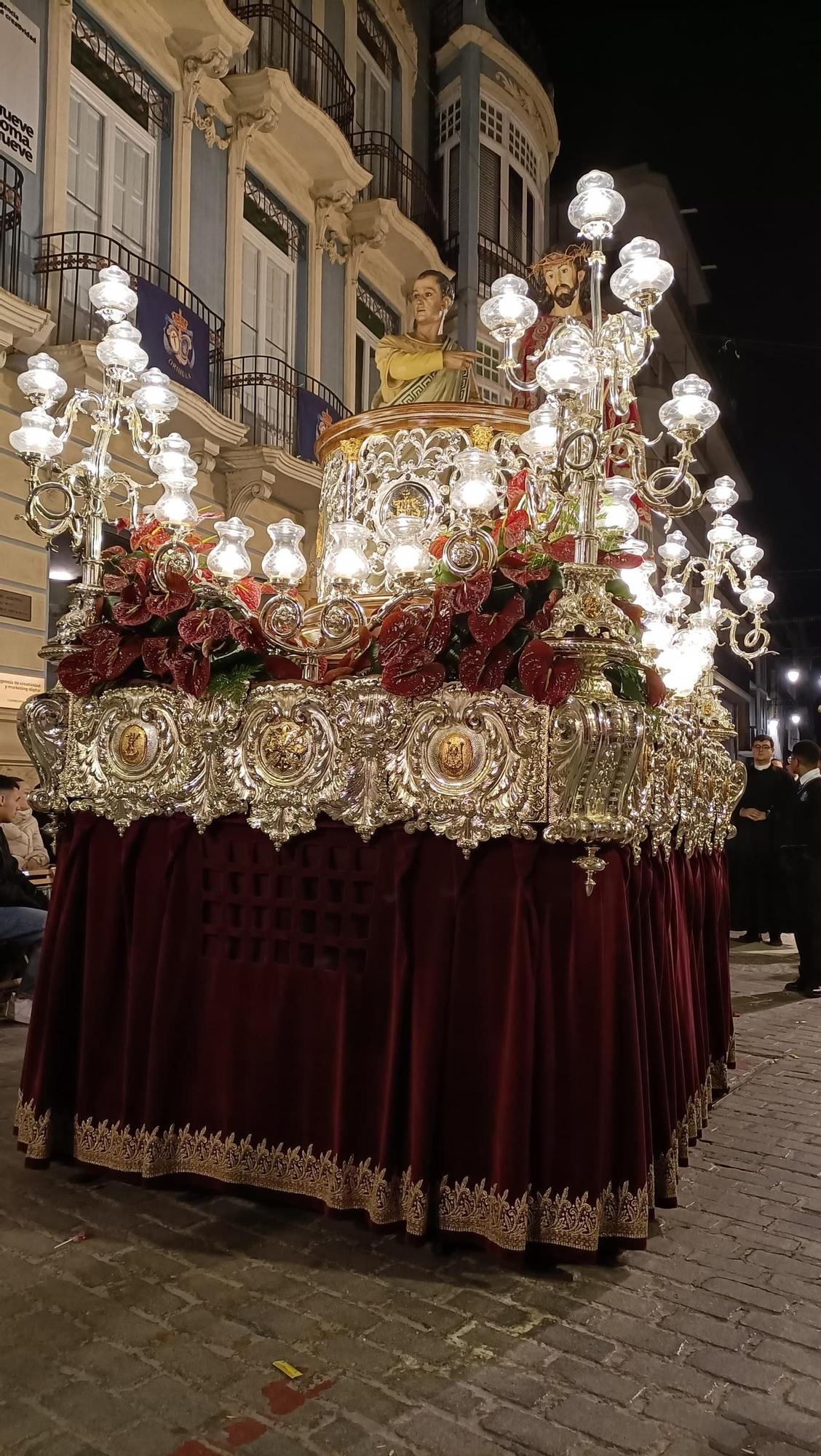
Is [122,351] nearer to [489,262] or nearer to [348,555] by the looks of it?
[348,555]

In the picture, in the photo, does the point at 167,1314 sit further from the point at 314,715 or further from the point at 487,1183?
the point at 314,715

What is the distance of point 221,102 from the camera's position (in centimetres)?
1093

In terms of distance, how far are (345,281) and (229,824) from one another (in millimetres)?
12322

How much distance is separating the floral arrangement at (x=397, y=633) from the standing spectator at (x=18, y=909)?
231cm

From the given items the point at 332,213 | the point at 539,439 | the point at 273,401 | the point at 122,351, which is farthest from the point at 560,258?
the point at 332,213

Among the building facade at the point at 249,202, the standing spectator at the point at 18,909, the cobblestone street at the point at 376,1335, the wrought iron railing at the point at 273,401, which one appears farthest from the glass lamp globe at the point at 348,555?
the wrought iron railing at the point at 273,401

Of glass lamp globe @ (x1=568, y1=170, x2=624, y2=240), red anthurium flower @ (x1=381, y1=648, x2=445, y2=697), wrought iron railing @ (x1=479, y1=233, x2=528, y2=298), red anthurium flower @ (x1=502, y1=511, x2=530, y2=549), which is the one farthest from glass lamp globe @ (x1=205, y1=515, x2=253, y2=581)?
wrought iron railing @ (x1=479, y1=233, x2=528, y2=298)

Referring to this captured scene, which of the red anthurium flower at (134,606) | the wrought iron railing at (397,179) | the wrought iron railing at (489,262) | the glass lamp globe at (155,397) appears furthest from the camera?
the wrought iron railing at (489,262)

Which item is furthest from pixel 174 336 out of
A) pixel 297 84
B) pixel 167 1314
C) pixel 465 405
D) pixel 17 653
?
pixel 167 1314

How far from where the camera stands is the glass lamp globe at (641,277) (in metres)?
2.82

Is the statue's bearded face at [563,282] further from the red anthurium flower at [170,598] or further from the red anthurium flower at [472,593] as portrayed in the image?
the red anthurium flower at [170,598]

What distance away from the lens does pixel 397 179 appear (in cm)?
1441

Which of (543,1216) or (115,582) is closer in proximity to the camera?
(543,1216)

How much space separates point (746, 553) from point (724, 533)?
220 millimetres
